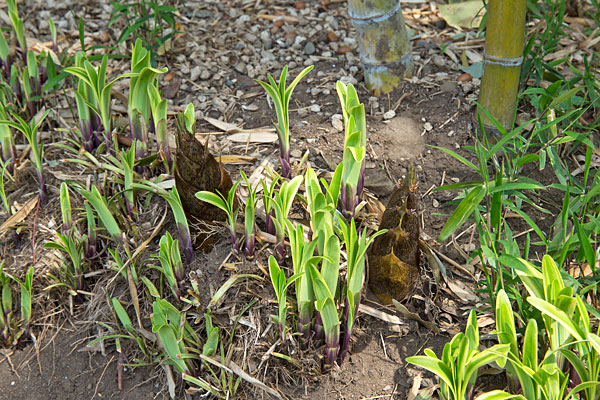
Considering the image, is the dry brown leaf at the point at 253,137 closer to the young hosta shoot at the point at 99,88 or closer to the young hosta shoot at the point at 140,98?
the young hosta shoot at the point at 140,98

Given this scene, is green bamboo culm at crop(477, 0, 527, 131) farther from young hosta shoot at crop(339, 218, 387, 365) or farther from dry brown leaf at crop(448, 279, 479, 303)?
young hosta shoot at crop(339, 218, 387, 365)

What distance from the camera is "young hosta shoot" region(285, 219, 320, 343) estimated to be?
1.52 metres

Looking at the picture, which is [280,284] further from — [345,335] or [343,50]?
[343,50]

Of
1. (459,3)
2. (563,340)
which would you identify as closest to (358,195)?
(563,340)

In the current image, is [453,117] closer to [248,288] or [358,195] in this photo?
[358,195]

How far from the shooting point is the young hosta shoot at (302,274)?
1.52 m

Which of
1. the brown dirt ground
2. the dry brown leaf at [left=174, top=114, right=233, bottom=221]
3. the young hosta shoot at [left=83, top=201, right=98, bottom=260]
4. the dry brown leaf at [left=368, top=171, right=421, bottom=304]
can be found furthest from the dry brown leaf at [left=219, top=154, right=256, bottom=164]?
the dry brown leaf at [left=368, top=171, right=421, bottom=304]

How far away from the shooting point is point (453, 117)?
2244 mm

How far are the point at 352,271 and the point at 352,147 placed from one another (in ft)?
1.12

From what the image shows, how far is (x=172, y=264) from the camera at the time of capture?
5.74 ft

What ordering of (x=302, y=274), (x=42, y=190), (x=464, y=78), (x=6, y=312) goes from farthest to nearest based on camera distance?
(x=464, y=78) < (x=42, y=190) < (x=6, y=312) < (x=302, y=274)

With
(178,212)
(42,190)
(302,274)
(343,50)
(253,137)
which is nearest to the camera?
(302,274)

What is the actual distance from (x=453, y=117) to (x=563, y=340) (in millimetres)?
1025

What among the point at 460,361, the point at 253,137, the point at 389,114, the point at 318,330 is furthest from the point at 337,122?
the point at 460,361
